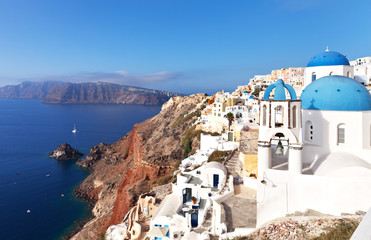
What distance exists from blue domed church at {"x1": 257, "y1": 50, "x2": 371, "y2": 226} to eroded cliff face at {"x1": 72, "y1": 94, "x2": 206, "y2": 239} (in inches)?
817

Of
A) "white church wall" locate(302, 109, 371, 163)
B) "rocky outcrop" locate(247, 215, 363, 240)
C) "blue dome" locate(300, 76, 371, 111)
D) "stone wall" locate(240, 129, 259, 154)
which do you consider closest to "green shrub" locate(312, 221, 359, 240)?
"rocky outcrop" locate(247, 215, 363, 240)

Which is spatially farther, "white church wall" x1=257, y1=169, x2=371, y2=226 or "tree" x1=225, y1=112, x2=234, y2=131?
"tree" x1=225, y1=112, x2=234, y2=131

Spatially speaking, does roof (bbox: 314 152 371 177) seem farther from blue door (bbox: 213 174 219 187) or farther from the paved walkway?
blue door (bbox: 213 174 219 187)

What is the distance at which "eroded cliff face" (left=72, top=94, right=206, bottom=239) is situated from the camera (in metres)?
28.4

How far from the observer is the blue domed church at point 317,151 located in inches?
352

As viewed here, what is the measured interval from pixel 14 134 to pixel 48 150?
28925 mm

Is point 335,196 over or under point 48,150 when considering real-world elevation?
over

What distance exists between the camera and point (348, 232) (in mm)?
6602

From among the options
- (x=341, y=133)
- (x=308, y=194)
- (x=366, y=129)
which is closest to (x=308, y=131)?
(x=341, y=133)

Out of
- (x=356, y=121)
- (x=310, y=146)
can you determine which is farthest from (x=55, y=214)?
(x=356, y=121)

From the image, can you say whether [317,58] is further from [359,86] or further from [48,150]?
[48,150]

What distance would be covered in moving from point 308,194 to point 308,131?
11.3ft

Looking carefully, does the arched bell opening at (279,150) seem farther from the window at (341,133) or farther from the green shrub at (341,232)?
the green shrub at (341,232)

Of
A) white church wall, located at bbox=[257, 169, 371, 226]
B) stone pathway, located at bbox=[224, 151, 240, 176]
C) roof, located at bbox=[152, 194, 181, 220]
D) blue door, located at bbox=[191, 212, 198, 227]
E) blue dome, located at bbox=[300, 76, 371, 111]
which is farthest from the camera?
stone pathway, located at bbox=[224, 151, 240, 176]
